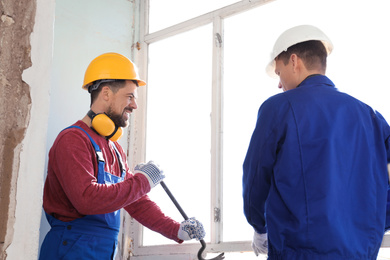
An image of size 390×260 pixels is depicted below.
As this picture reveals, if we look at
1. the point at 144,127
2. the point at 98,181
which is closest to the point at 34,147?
the point at 98,181

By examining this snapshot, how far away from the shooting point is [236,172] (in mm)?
2930

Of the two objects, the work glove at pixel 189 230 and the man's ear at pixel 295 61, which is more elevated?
the man's ear at pixel 295 61

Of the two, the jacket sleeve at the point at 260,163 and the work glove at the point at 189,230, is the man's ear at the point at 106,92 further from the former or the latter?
the jacket sleeve at the point at 260,163

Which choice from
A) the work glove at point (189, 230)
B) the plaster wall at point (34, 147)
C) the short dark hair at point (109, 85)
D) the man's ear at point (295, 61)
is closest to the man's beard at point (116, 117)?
the short dark hair at point (109, 85)

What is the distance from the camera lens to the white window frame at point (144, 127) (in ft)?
9.56

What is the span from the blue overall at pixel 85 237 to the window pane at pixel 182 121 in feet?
2.67

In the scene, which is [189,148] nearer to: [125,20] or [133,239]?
[133,239]

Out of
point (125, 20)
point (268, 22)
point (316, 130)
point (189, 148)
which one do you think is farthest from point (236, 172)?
point (125, 20)

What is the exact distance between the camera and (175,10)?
3.50 metres

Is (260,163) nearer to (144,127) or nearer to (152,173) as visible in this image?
(152,173)

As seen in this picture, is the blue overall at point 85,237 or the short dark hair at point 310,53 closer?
the short dark hair at point 310,53

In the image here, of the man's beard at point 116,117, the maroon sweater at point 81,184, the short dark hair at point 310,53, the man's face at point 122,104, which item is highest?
the short dark hair at point 310,53

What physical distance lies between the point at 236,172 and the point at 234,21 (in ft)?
3.27

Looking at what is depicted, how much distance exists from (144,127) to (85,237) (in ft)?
4.53
